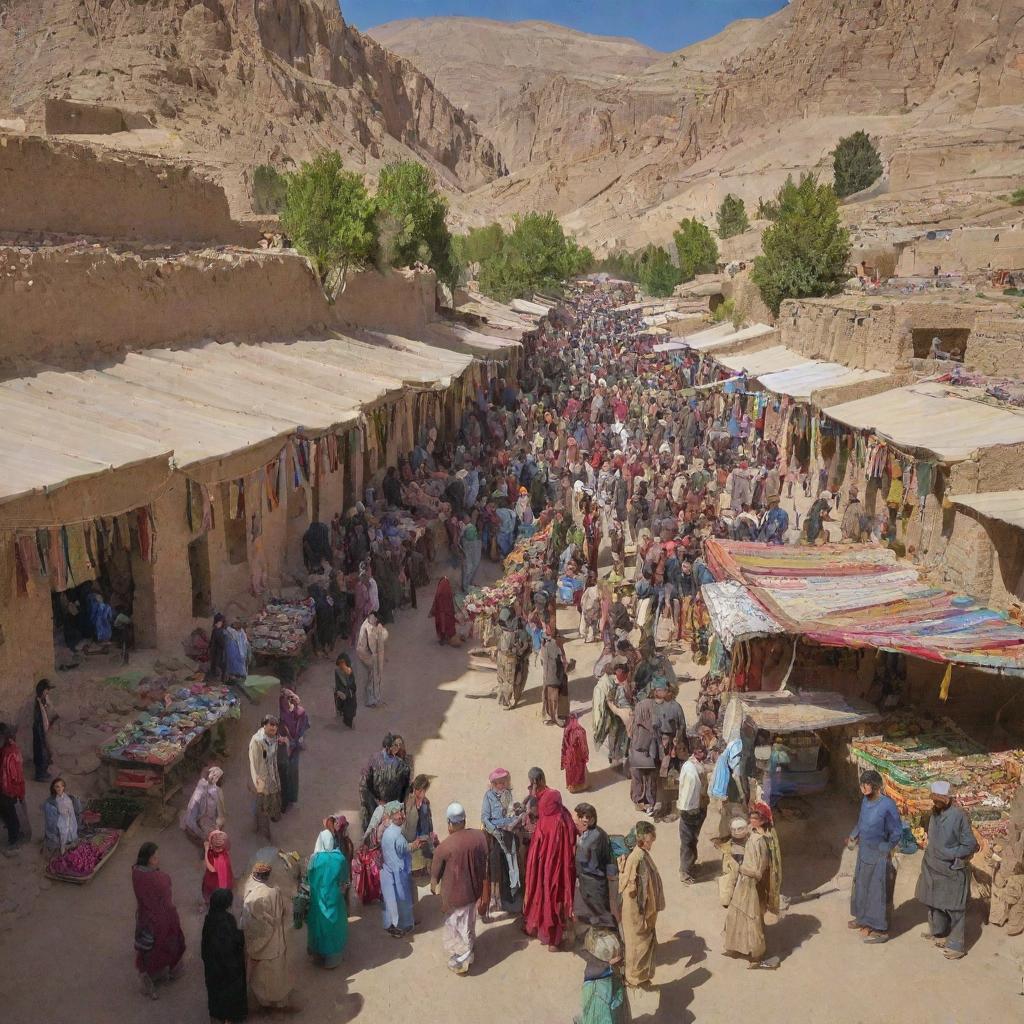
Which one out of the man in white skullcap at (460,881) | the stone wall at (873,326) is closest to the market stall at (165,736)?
the man in white skullcap at (460,881)

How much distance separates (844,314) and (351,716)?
13931 mm

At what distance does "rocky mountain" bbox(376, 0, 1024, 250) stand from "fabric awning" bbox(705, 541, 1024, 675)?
33511 millimetres

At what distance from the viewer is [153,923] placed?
5391 millimetres

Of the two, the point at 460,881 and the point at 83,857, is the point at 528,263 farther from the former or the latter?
the point at 460,881

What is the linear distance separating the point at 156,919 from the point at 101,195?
12.3 meters

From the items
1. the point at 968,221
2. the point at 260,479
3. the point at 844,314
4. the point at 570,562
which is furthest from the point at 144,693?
the point at 968,221

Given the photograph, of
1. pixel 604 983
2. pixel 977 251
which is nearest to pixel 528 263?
pixel 977 251

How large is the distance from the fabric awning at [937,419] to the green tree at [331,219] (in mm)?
10958

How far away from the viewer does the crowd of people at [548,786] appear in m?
5.56

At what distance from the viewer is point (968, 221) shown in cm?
3250

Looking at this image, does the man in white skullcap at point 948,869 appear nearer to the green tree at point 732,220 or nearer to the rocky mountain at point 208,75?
the rocky mountain at point 208,75

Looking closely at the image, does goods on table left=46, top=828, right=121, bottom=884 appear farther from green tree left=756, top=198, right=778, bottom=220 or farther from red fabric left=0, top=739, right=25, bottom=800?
green tree left=756, top=198, right=778, bottom=220

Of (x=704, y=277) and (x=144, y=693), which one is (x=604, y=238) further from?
(x=144, y=693)

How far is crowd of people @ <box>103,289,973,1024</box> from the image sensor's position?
18.2 ft
